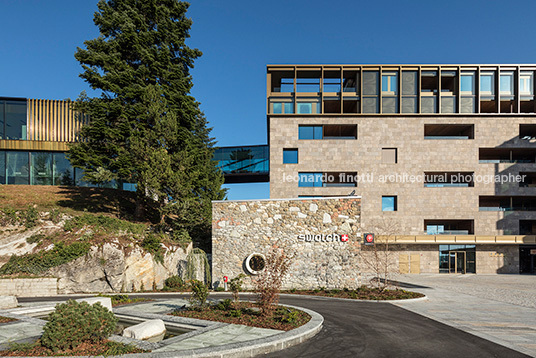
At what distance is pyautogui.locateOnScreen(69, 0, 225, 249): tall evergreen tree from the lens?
2567 cm

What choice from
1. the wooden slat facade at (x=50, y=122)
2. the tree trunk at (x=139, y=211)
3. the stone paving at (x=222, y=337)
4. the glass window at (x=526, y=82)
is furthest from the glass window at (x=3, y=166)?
the glass window at (x=526, y=82)

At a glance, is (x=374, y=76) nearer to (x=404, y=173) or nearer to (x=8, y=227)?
(x=404, y=173)

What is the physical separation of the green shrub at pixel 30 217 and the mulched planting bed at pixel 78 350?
1747cm

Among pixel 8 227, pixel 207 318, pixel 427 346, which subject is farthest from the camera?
pixel 8 227

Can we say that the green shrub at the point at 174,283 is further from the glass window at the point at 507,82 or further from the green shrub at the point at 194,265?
the glass window at the point at 507,82

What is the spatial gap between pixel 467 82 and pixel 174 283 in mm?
38965

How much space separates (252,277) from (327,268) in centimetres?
475

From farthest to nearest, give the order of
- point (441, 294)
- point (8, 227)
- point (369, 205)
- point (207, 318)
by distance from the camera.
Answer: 1. point (369, 205)
2. point (8, 227)
3. point (441, 294)
4. point (207, 318)

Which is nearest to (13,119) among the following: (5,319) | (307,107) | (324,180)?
(307,107)

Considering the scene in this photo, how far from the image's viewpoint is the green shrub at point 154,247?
880 inches

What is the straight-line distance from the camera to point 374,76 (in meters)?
38.9

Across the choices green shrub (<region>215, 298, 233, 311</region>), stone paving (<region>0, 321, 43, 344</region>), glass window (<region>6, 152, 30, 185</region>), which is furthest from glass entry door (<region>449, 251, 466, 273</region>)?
glass window (<region>6, 152, 30, 185</region>)

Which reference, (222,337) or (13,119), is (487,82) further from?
(13,119)

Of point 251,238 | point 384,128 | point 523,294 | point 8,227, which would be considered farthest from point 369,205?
point 8,227
